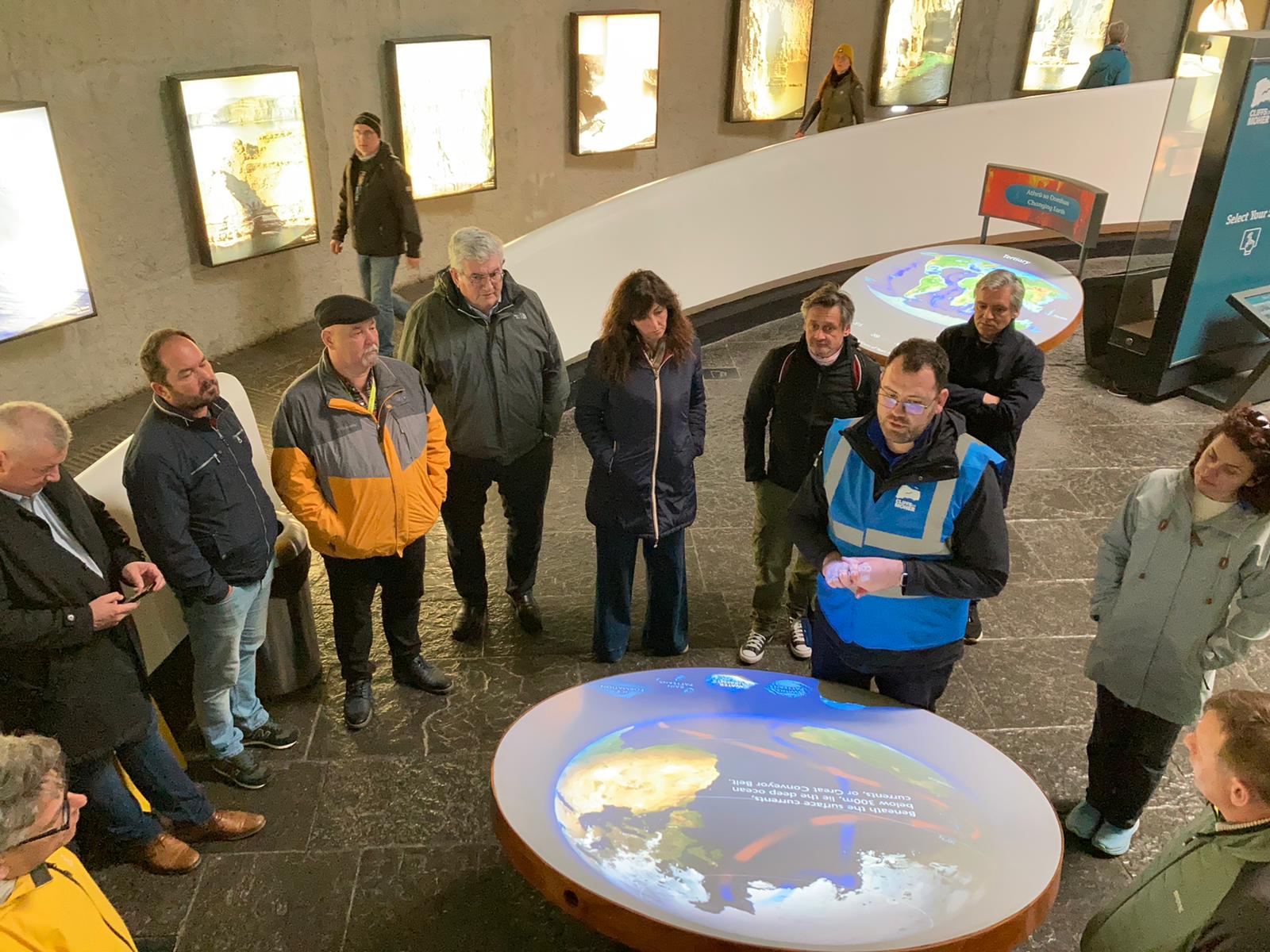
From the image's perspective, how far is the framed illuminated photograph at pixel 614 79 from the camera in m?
9.91

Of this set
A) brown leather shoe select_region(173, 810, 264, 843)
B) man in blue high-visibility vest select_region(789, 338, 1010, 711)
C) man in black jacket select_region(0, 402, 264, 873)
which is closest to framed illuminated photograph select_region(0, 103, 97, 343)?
man in black jacket select_region(0, 402, 264, 873)

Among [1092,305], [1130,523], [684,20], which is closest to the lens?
[1130,523]

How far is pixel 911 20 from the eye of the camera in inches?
467

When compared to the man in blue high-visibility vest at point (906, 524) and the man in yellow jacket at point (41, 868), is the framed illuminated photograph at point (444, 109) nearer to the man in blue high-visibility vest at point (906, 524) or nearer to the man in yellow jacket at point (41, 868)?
the man in blue high-visibility vest at point (906, 524)

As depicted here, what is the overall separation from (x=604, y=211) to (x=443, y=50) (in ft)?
9.24

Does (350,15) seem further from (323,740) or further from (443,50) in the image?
(323,740)

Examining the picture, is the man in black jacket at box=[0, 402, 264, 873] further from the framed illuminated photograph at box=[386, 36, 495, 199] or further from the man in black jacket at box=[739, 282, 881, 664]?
the framed illuminated photograph at box=[386, 36, 495, 199]

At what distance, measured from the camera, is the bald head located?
2697mm

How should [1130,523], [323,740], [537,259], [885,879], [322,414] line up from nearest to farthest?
1. [885,879]
2. [1130,523]
3. [322,414]
4. [323,740]
5. [537,259]

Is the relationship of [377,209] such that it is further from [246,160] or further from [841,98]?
[841,98]

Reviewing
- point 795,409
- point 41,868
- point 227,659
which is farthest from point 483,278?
point 41,868

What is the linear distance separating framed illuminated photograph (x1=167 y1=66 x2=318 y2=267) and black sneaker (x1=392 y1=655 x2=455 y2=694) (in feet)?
14.4

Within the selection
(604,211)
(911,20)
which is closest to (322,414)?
(604,211)

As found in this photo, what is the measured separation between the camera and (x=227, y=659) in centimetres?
358
